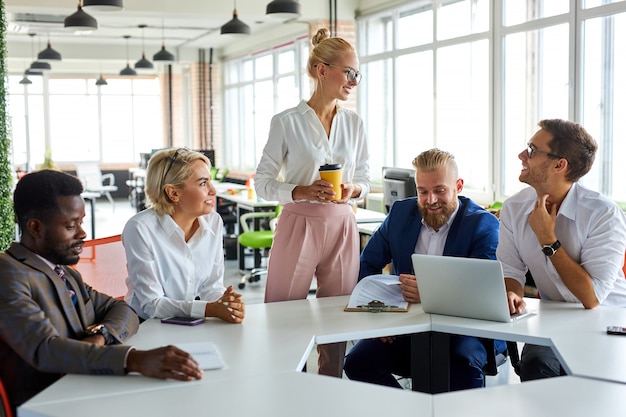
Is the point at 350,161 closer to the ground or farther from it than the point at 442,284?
farther from it

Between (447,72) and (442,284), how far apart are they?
675cm

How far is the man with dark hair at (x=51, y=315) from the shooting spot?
2068 millimetres

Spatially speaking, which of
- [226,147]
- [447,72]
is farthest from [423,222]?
[226,147]

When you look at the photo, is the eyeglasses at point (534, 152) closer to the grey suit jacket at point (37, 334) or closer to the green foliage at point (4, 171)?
the grey suit jacket at point (37, 334)

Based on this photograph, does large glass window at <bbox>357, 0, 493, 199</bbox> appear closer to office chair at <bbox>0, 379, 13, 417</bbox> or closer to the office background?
the office background

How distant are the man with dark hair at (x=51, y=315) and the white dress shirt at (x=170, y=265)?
343mm

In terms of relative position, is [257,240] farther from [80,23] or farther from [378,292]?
[378,292]

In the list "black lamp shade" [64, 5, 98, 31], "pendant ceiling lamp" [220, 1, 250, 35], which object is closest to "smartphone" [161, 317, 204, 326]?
"black lamp shade" [64, 5, 98, 31]

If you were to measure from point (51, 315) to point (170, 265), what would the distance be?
2.40ft

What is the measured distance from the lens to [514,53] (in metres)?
7.85

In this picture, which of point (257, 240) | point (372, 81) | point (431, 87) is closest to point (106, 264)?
point (257, 240)

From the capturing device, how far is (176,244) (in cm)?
292

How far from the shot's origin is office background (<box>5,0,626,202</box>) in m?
6.88

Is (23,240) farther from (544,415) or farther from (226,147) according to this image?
(226,147)
